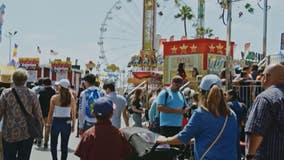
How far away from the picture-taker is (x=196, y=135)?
5.01 meters

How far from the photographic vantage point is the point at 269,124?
462 cm

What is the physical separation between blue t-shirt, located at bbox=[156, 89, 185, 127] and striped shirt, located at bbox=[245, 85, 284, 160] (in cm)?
415

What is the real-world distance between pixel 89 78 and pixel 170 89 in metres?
1.34

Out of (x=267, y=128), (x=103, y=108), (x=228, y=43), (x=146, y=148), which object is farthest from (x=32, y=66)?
(x=267, y=128)

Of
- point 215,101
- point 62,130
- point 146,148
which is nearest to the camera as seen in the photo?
point 215,101

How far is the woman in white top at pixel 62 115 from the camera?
30.3ft

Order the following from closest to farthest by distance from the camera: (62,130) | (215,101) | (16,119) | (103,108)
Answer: (215,101) → (103,108) → (16,119) → (62,130)

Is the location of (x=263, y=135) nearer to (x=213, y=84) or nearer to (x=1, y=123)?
(x=213, y=84)

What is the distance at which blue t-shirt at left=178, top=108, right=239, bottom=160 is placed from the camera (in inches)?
195

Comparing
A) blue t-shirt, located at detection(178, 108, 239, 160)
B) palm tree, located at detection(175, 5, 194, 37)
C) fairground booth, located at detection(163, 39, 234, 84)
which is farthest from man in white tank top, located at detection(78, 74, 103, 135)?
palm tree, located at detection(175, 5, 194, 37)

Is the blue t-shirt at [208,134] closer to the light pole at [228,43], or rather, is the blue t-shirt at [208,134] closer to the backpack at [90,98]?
the backpack at [90,98]

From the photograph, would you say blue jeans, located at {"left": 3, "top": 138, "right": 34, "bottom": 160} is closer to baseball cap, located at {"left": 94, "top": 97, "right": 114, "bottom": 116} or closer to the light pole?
baseball cap, located at {"left": 94, "top": 97, "right": 114, "bottom": 116}

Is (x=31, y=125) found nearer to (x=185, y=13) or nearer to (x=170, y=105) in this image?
(x=170, y=105)

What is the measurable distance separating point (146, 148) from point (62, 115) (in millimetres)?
3869
